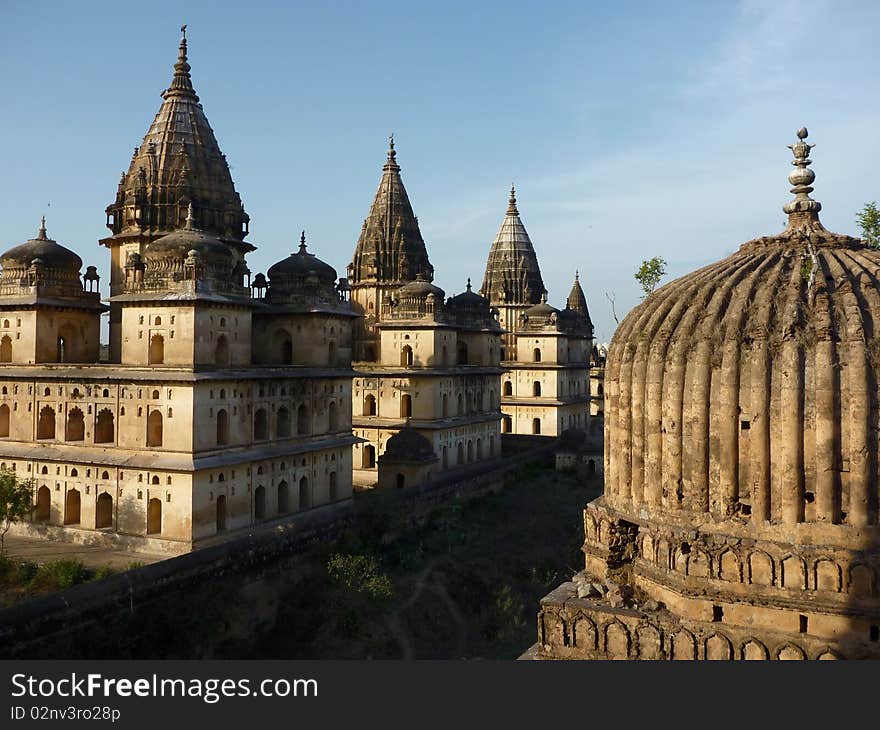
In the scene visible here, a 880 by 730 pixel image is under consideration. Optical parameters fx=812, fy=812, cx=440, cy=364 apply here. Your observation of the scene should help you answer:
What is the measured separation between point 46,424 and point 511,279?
133 ft

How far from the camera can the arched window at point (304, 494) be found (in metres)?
32.4

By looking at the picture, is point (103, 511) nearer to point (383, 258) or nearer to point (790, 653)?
point (790, 653)

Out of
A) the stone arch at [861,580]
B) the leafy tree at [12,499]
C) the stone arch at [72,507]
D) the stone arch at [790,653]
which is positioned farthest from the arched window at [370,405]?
the stone arch at [861,580]

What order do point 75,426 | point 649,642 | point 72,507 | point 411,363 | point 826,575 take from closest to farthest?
point 826,575 → point 649,642 → point 72,507 → point 75,426 → point 411,363

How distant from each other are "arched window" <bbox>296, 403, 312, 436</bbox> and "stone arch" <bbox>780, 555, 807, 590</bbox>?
22.8 m

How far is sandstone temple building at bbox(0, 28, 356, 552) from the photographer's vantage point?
27.4 metres

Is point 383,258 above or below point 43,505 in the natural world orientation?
above

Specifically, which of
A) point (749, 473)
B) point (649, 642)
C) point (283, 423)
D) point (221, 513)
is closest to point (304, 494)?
point (283, 423)

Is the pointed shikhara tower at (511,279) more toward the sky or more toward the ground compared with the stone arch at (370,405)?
more toward the sky

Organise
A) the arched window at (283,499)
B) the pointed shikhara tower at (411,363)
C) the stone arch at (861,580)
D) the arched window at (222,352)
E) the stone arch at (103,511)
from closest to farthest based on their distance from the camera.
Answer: the stone arch at (861,580)
the stone arch at (103,511)
the arched window at (222,352)
the arched window at (283,499)
the pointed shikhara tower at (411,363)

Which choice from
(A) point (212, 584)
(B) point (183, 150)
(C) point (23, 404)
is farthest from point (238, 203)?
(A) point (212, 584)

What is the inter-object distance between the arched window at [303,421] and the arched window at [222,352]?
457 centimetres

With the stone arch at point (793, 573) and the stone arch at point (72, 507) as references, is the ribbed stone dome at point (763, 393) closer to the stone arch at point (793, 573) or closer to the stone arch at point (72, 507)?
the stone arch at point (793, 573)

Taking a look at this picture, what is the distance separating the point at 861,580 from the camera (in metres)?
12.3
